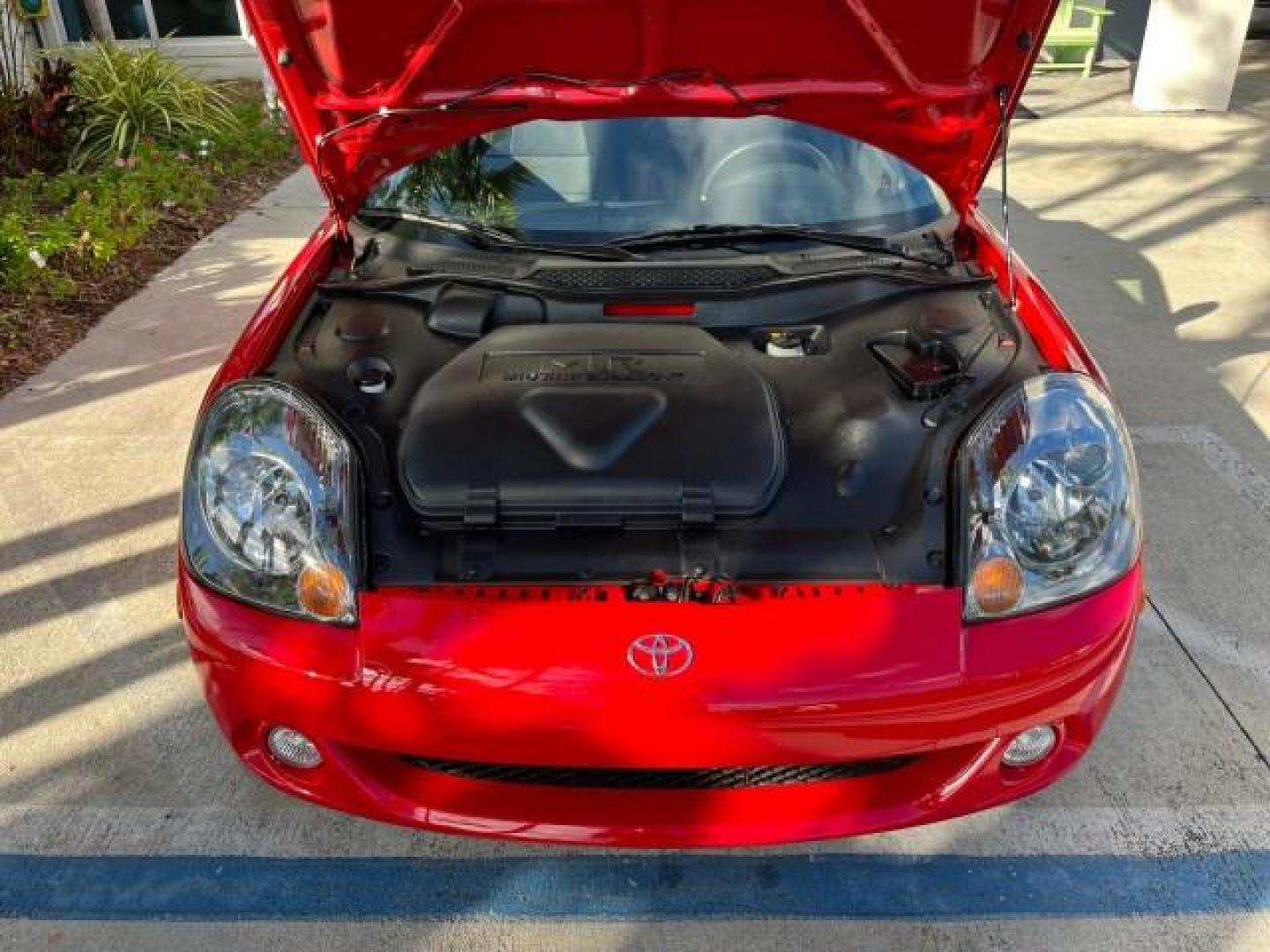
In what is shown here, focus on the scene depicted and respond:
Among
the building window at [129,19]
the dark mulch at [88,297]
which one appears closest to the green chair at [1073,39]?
the dark mulch at [88,297]

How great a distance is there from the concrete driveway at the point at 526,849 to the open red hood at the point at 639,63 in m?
1.36

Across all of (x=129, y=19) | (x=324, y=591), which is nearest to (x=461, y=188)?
(x=324, y=591)

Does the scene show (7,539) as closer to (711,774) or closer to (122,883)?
(122,883)

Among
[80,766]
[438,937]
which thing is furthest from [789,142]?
[80,766]

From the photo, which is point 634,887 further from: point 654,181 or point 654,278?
point 654,181

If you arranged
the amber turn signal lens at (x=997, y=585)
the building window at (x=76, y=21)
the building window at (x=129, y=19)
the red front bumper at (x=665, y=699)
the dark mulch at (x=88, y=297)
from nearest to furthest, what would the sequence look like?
the red front bumper at (x=665, y=699) < the amber turn signal lens at (x=997, y=585) < the dark mulch at (x=88, y=297) < the building window at (x=76, y=21) < the building window at (x=129, y=19)

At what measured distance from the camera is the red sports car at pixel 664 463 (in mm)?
1683

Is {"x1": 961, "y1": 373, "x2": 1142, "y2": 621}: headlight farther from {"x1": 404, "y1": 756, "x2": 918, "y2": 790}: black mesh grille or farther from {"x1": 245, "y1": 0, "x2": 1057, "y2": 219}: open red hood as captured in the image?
{"x1": 245, "y1": 0, "x2": 1057, "y2": 219}: open red hood

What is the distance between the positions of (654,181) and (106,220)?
4.04 meters

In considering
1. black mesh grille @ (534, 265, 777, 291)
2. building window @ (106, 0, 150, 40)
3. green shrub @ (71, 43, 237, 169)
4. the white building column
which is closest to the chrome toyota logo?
black mesh grille @ (534, 265, 777, 291)

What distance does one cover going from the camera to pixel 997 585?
177 cm

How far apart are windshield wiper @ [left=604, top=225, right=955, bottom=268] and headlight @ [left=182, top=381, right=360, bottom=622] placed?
96cm

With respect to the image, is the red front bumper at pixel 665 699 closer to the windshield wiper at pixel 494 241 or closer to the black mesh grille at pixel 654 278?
the black mesh grille at pixel 654 278

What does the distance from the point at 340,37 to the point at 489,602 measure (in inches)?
48.8
